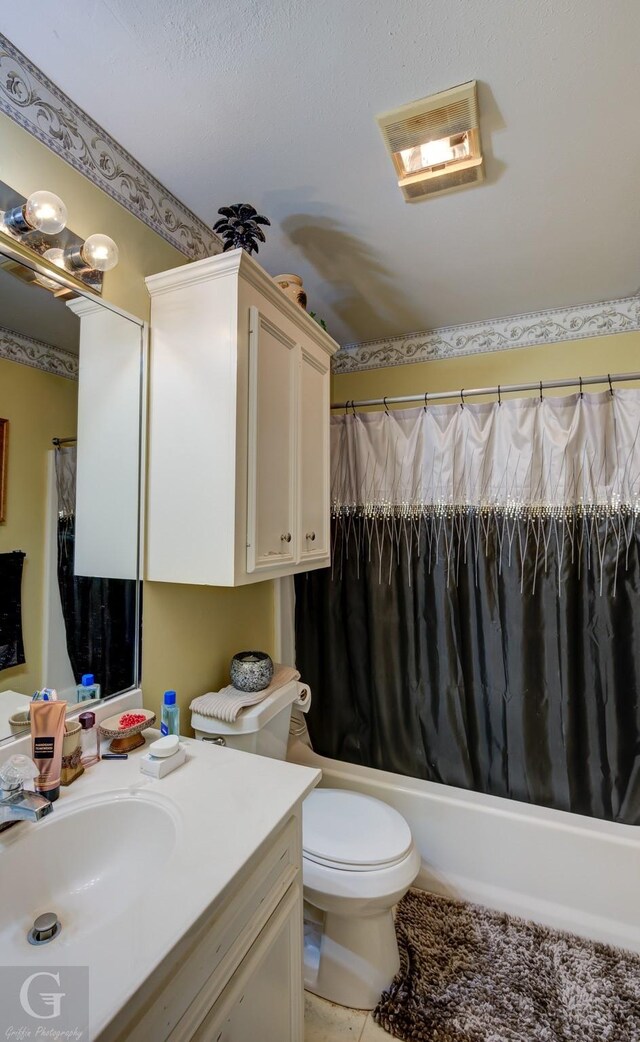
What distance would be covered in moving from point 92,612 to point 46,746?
0.33 meters

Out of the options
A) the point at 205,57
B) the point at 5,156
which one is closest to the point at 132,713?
the point at 5,156

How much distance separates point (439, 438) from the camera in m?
1.93

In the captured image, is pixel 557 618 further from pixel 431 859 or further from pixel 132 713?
pixel 132 713

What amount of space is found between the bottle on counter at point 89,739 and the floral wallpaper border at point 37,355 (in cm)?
82

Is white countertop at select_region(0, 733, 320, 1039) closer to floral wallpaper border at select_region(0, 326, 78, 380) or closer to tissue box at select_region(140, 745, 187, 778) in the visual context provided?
tissue box at select_region(140, 745, 187, 778)

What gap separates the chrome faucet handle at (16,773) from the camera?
2.64 ft

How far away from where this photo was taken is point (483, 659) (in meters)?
1.86

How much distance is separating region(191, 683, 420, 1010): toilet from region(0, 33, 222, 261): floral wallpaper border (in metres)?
1.52

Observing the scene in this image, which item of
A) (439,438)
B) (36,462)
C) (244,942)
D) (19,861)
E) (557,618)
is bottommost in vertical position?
(244,942)

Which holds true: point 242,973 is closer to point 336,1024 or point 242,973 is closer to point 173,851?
point 173,851

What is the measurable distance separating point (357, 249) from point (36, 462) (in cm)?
126

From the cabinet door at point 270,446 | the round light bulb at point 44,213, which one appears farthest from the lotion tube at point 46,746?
the round light bulb at point 44,213

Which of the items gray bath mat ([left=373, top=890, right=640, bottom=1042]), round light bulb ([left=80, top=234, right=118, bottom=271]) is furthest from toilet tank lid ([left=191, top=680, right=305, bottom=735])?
round light bulb ([left=80, top=234, right=118, bottom=271])

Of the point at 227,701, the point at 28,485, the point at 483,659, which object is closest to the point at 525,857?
the point at 483,659
